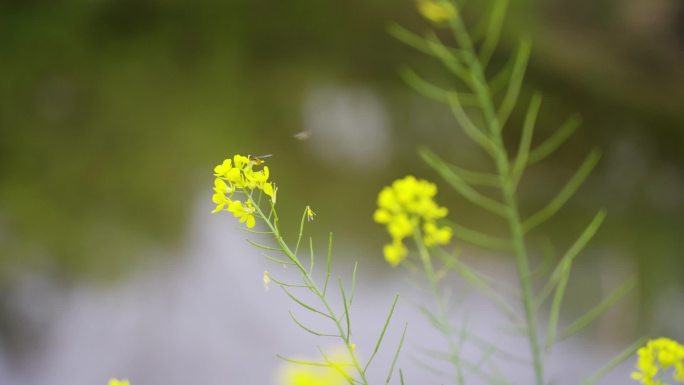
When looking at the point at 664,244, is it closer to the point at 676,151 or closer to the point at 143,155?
the point at 676,151

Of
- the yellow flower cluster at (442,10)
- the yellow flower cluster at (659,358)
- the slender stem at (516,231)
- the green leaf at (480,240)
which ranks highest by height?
the green leaf at (480,240)

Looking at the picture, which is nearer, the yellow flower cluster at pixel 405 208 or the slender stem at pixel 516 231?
the slender stem at pixel 516 231

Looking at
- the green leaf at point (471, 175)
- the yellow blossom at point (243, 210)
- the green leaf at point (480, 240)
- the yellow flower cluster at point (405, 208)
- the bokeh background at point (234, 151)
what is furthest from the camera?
the bokeh background at point (234, 151)

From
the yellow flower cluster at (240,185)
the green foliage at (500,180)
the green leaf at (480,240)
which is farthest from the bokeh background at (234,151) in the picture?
the yellow flower cluster at (240,185)

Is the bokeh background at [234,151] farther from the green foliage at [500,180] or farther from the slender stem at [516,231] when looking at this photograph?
the slender stem at [516,231]

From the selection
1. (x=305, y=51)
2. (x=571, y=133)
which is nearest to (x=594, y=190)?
(x=571, y=133)

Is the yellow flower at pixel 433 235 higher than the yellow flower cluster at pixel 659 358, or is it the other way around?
the yellow flower at pixel 433 235

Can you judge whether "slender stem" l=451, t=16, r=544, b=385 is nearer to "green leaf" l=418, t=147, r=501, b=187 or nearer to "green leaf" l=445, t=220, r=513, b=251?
"green leaf" l=418, t=147, r=501, b=187

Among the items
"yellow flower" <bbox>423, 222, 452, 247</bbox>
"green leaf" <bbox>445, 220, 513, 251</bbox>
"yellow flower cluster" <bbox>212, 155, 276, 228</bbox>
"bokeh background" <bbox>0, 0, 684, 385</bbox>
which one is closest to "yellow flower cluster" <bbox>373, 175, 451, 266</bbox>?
"yellow flower" <bbox>423, 222, 452, 247</bbox>

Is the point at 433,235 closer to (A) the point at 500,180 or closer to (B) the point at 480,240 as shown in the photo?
(A) the point at 500,180
